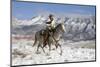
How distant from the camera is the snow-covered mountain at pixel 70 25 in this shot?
2.69 metres

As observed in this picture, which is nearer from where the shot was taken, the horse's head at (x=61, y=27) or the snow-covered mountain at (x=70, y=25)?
the snow-covered mountain at (x=70, y=25)

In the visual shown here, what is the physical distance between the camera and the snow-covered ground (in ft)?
8.76

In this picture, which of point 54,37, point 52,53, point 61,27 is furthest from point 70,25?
point 52,53

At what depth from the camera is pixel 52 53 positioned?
2.85m

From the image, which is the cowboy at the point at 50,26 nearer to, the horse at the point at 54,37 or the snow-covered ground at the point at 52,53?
the horse at the point at 54,37

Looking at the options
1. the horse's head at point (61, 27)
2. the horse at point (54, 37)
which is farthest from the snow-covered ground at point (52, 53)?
the horse's head at point (61, 27)

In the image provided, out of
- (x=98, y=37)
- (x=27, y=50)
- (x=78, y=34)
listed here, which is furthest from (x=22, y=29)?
(x=98, y=37)

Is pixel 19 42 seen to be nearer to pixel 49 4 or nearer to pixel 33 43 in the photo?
pixel 33 43

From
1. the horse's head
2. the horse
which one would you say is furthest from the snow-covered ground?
the horse's head

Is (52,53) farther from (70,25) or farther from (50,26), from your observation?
(70,25)

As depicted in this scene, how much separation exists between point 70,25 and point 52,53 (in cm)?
47

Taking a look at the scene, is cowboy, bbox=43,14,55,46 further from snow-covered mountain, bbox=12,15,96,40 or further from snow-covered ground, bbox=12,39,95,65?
snow-covered ground, bbox=12,39,95,65

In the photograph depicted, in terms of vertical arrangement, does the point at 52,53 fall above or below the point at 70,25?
below

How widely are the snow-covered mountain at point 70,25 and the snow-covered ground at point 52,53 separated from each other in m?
0.10
